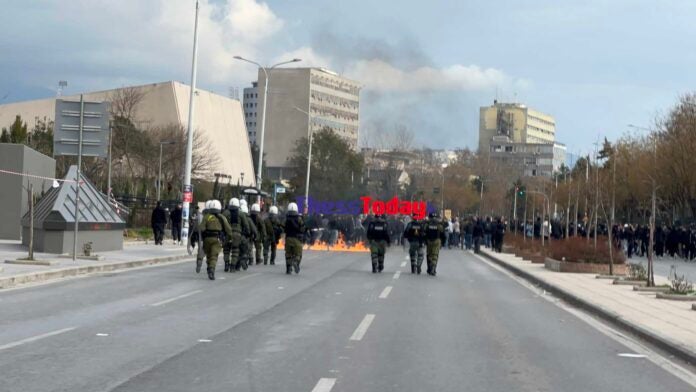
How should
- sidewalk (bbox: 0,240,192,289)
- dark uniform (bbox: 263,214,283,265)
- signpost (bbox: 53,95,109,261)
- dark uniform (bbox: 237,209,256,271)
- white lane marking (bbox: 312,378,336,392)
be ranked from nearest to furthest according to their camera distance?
white lane marking (bbox: 312,378,336,392), sidewalk (bbox: 0,240,192,289), dark uniform (bbox: 237,209,256,271), signpost (bbox: 53,95,109,261), dark uniform (bbox: 263,214,283,265)

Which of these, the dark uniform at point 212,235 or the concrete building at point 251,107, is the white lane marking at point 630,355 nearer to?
the dark uniform at point 212,235

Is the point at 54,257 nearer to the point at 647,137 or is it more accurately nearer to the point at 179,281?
the point at 179,281

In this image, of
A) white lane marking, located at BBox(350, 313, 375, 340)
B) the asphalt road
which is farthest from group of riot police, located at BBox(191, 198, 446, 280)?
white lane marking, located at BBox(350, 313, 375, 340)

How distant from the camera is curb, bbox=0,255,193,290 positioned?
67.4ft

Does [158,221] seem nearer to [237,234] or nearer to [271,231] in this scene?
[271,231]

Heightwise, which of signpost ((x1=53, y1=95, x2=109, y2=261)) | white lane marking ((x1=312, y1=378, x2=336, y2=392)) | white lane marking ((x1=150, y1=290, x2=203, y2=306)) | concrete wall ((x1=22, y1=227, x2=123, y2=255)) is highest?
signpost ((x1=53, y1=95, x2=109, y2=261))

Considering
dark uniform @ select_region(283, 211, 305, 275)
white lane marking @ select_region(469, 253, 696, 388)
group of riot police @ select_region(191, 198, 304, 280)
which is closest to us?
white lane marking @ select_region(469, 253, 696, 388)

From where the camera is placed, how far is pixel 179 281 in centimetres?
2308

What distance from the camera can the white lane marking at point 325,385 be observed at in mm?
9200

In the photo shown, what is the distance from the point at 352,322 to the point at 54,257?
1586 centimetres

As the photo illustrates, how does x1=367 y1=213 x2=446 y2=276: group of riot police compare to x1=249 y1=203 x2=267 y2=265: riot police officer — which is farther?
x1=249 y1=203 x2=267 y2=265: riot police officer

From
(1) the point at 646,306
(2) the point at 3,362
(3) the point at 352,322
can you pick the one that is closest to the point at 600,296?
(1) the point at 646,306

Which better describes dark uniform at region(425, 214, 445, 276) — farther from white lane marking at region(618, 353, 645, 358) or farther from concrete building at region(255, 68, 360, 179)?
concrete building at region(255, 68, 360, 179)

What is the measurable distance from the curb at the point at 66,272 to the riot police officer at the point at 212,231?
3406 millimetres
